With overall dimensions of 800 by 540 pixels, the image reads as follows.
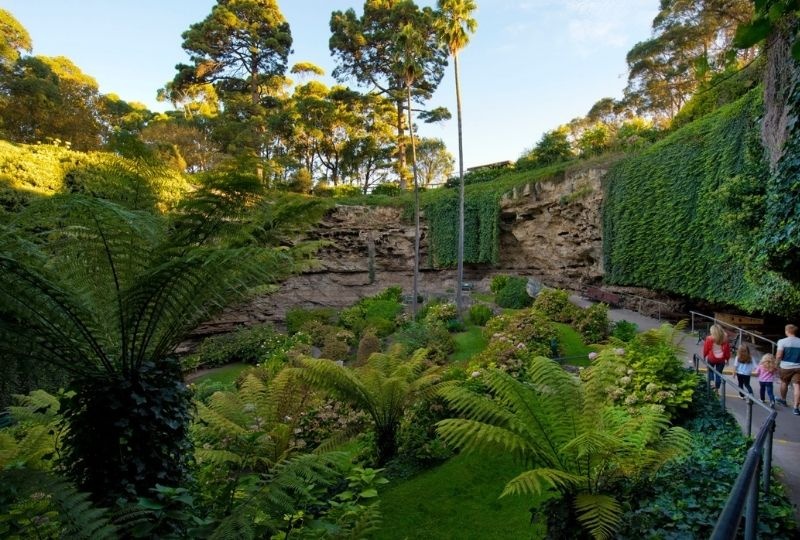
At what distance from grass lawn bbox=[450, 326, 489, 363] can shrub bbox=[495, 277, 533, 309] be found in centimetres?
236

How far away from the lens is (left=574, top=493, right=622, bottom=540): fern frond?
2.52 meters

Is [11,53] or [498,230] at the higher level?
[11,53]

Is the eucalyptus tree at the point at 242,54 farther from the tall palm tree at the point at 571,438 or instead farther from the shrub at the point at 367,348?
the tall palm tree at the point at 571,438

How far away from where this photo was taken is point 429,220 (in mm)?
21000

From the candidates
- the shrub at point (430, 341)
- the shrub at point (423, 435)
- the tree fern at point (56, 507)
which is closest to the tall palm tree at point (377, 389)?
the shrub at point (423, 435)

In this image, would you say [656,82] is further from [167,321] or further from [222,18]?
[167,321]

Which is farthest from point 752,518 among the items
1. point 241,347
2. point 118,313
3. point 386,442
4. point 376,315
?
point 376,315

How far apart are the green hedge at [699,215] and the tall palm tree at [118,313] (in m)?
6.97

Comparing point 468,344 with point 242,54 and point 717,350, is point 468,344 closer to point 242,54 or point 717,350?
point 717,350

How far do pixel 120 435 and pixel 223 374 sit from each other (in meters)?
10.4

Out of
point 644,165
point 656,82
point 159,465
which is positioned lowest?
point 159,465

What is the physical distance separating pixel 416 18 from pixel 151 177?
20.5 meters

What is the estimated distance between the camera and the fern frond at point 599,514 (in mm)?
2519

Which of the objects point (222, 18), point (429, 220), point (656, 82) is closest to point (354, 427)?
point (429, 220)
